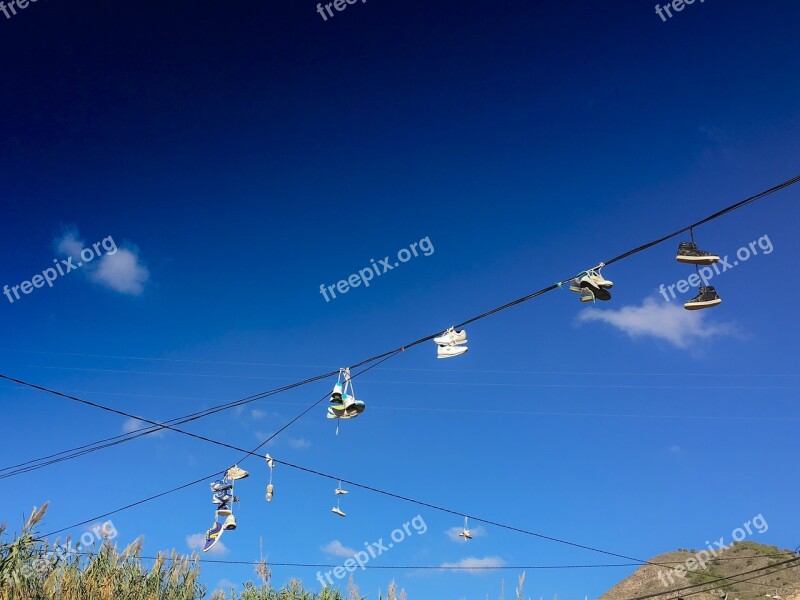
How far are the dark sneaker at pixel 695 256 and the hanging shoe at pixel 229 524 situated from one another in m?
8.29

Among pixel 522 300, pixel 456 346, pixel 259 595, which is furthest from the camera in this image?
pixel 259 595

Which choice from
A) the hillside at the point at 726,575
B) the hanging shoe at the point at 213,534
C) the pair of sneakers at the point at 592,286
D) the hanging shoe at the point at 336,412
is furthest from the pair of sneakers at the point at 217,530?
the hillside at the point at 726,575

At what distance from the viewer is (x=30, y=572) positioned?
8828mm

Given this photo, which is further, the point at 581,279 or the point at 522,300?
the point at 581,279

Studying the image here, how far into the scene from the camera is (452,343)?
7.75 m

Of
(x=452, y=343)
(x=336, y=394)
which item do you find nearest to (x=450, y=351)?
(x=452, y=343)

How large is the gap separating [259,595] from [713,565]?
48.6 m

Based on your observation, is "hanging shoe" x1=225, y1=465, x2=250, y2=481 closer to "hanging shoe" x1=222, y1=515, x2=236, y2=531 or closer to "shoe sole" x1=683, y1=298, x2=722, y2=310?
"hanging shoe" x1=222, y1=515, x2=236, y2=531

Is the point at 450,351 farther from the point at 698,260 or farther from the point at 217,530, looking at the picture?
the point at 217,530

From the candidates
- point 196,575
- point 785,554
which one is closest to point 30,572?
point 196,575

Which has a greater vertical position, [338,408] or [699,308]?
[338,408]

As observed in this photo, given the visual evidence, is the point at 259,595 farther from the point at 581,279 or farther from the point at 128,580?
the point at 581,279

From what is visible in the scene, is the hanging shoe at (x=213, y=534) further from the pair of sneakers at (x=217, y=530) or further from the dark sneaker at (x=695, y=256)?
the dark sneaker at (x=695, y=256)

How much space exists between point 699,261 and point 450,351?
2.90m
